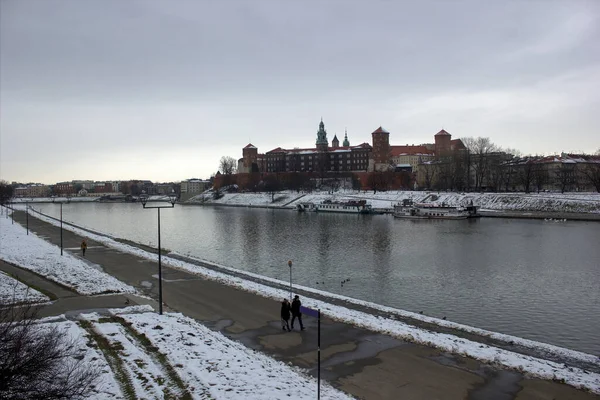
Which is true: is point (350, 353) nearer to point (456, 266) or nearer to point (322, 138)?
point (456, 266)

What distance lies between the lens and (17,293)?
15.5 m

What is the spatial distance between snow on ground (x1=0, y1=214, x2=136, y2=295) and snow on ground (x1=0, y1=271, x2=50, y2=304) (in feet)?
4.71

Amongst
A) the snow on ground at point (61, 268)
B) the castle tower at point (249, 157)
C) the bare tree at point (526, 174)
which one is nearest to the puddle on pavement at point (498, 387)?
the snow on ground at point (61, 268)

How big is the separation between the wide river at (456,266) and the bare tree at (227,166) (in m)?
102

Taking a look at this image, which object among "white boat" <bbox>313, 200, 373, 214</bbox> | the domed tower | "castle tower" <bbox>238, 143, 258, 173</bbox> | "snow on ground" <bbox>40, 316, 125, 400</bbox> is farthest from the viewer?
"castle tower" <bbox>238, 143, 258, 173</bbox>

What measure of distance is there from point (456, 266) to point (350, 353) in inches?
630

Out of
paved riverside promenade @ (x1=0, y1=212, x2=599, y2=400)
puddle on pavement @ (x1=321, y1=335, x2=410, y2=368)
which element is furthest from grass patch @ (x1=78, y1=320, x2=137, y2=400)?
puddle on pavement @ (x1=321, y1=335, x2=410, y2=368)

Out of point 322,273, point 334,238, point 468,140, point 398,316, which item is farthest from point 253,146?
point 398,316

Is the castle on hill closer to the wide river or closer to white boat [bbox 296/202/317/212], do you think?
white boat [bbox 296/202/317/212]

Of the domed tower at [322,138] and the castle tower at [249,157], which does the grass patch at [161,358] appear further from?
the castle tower at [249,157]

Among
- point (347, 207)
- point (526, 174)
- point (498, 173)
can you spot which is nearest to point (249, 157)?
point (347, 207)

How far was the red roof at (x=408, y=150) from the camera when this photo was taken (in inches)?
4951

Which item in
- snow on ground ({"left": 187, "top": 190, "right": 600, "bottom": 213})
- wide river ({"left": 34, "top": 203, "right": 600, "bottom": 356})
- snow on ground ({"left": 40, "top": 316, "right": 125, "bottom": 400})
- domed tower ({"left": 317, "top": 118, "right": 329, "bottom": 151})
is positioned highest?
domed tower ({"left": 317, "top": 118, "right": 329, "bottom": 151})

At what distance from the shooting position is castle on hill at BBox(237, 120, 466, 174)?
118 m
